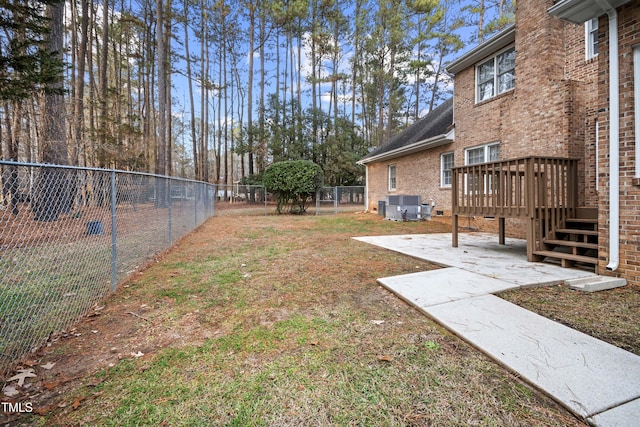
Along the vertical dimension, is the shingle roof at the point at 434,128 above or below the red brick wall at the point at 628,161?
above

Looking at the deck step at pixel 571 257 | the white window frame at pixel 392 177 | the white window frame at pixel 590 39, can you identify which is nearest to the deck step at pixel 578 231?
the deck step at pixel 571 257

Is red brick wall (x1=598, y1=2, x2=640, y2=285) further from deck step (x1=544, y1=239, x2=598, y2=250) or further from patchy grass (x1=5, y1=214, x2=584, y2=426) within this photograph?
patchy grass (x1=5, y1=214, x2=584, y2=426)

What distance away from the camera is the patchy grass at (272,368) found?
1.60 metres

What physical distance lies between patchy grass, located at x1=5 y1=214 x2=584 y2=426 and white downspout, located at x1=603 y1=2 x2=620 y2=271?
118 inches

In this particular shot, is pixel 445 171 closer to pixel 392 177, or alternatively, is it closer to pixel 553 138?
pixel 392 177

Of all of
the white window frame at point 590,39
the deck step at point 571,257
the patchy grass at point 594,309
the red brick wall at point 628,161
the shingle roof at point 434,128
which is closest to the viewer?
the patchy grass at point 594,309

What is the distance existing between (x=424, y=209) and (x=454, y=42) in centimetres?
1620

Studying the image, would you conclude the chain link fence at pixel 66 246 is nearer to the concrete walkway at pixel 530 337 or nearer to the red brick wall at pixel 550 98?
the concrete walkway at pixel 530 337

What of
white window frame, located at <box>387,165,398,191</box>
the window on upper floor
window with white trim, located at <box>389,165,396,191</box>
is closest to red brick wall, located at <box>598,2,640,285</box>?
the window on upper floor

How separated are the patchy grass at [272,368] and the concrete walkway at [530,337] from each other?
0.44ft

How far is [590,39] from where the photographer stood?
669cm

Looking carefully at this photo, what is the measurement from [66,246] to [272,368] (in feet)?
19.2

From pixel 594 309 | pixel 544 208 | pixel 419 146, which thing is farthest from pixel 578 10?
pixel 419 146

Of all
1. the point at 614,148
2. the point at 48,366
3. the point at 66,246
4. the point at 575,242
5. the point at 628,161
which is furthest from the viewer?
the point at 66,246
